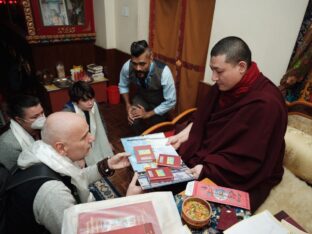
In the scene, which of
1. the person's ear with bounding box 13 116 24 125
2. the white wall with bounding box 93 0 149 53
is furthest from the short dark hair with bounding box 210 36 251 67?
the white wall with bounding box 93 0 149 53

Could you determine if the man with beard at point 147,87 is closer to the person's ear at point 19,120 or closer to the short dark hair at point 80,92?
the short dark hair at point 80,92

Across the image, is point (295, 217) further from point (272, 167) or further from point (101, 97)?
point (101, 97)

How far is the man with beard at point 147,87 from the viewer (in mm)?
2361

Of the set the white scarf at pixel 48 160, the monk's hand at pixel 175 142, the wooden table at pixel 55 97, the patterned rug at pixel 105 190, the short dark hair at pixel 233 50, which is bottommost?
the patterned rug at pixel 105 190

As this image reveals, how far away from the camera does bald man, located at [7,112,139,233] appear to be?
0.95 m

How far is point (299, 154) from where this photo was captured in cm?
167

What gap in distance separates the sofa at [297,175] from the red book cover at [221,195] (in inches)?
16.9

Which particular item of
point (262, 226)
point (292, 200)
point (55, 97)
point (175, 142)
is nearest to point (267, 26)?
point (175, 142)

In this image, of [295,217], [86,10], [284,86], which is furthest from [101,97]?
[295,217]

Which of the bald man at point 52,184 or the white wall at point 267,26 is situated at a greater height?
the white wall at point 267,26

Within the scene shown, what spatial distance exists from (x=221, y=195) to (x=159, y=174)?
0.36 meters

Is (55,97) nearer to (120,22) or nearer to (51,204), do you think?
(120,22)

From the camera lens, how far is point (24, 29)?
3662 mm

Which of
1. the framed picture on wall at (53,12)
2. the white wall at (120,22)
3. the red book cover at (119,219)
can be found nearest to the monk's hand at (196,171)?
the red book cover at (119,219)
